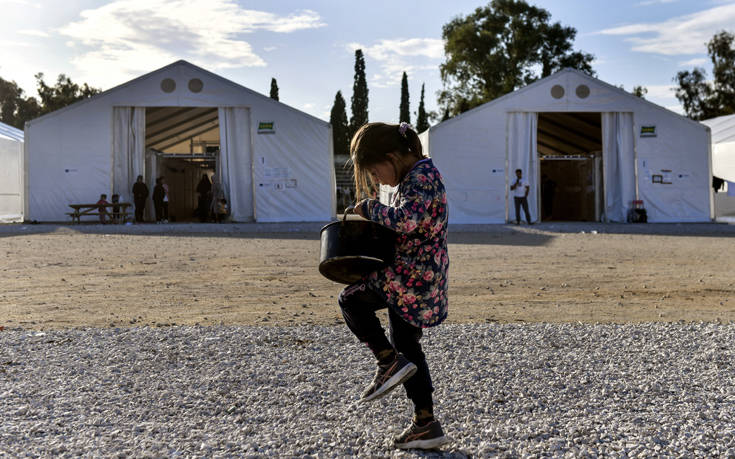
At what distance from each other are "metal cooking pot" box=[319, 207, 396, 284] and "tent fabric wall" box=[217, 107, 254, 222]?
18.3 metres

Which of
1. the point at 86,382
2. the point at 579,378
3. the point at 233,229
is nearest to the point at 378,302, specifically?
the point at 579,378

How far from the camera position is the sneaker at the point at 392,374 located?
288cm

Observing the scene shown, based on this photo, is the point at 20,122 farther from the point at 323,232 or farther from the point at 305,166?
the point at 323,232

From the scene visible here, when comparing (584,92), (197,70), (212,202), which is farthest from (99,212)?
→ (584,92)

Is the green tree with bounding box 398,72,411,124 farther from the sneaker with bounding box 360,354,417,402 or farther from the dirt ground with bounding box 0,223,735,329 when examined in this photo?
the sneaker with bounding box 360,354,417,402

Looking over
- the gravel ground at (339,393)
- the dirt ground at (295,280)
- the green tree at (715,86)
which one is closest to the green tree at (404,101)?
the green tree at (715,86)

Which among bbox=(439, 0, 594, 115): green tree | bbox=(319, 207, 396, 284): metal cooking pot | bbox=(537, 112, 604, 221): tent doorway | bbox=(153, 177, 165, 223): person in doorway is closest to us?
bbox=(319, 207, 396, 284): metal cooking pot

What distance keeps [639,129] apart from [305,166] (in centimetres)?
1015

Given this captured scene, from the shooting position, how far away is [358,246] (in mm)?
2803

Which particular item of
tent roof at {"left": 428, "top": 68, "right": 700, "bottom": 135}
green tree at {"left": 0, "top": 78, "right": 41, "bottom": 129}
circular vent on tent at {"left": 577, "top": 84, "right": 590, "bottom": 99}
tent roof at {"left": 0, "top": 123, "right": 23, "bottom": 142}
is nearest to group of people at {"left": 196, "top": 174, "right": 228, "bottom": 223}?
tent roof at {"left": 428, "top": 68, "right": 700, "bottom": 135}

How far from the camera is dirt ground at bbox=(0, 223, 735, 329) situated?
21.5 feet

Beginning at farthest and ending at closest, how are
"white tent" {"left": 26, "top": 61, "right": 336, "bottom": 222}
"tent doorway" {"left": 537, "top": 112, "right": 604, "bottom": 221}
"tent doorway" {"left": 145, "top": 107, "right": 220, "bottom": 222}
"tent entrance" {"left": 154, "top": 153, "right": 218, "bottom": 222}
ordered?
"tent entrance" {"left": 154, "top": 153, "right": 218, "bottom": 222}
"tent doorway" {"left": 537, "top": 112, "right": 604, "bottom": 221}
"tent doorway" {"left": 145, "top": 107, "right": 220, "bottom": 222}
"white tent" {"left": 26, "top": 61, "right": 336, "bottom": 222}

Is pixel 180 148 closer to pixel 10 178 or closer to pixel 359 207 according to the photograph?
pixel 10 178

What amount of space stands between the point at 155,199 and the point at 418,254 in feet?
63.4
